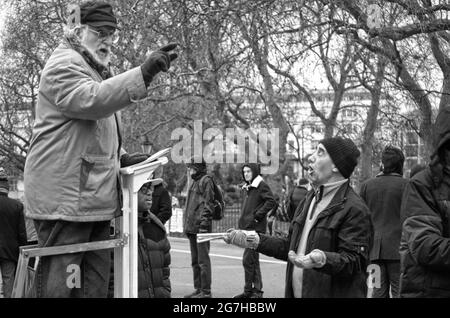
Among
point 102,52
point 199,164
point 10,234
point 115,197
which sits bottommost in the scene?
point 10,234

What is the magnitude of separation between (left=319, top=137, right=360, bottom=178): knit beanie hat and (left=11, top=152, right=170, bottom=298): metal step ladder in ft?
4.58

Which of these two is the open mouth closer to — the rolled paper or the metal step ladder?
the metal step ladder

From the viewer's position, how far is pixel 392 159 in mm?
8203

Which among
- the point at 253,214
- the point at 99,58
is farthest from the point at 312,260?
the point at 253,214

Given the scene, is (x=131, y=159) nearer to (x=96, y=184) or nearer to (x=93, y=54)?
(x=96, y=184)

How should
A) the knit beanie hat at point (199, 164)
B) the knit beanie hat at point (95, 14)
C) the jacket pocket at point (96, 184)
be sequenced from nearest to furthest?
the jacket pocket at point (96, 184) < the knit beanie hat at point (95, 14) < the knit beanie hat at point (199, 164)

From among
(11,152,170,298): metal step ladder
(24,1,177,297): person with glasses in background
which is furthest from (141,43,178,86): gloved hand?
(11,152,170,298): metal step ladder

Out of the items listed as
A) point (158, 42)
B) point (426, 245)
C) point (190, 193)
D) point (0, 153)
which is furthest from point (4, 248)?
point (0, 153)

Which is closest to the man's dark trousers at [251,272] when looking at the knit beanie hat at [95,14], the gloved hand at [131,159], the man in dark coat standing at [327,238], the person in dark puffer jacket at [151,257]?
the person in dark puffer jacket at [151,257]

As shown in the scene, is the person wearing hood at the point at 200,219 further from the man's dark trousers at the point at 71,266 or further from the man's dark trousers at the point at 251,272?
the man's dark trousers at the point at 71,266

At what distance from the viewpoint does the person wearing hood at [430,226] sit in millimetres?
3727

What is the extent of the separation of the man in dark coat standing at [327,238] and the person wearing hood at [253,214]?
5764 millimetres

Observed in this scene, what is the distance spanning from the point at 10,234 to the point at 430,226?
5.62 meters
